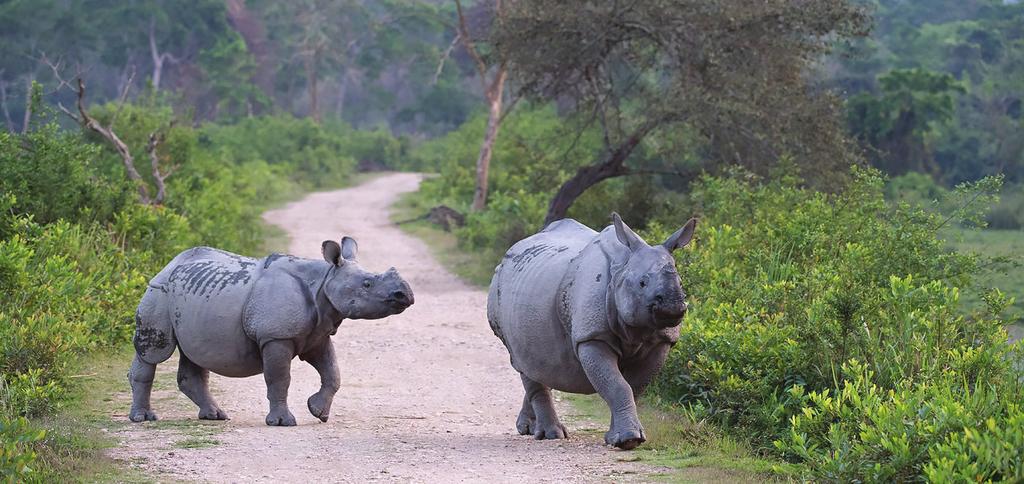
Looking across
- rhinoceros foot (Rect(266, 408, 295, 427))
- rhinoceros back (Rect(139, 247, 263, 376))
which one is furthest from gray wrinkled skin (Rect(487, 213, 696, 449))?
rhinoceros back (Rect(139, 247, 263, 376))

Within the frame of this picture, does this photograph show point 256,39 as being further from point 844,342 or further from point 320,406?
point 844,342

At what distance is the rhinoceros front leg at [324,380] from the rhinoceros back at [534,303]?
43.9 inches

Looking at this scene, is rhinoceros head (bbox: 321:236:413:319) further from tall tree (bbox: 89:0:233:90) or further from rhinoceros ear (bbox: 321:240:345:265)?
tall tree (bbox: 89:0:233:90)

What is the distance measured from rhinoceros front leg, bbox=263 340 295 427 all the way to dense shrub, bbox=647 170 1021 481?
2.58m

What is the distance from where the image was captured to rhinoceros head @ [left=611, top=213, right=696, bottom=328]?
23.3 feet

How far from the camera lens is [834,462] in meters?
6.32

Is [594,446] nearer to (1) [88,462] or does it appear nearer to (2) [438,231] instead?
(1) [88,462]

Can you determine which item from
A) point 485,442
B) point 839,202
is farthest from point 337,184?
point 485,442

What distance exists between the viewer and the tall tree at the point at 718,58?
17.4 metres

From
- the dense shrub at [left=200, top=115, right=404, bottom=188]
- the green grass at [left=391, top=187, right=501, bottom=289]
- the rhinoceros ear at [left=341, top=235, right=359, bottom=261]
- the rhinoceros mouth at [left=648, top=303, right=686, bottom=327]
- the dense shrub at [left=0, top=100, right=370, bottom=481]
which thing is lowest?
the dense shrub at [left=200, top=115, right=404, bottom=188]

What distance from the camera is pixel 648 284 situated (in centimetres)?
719

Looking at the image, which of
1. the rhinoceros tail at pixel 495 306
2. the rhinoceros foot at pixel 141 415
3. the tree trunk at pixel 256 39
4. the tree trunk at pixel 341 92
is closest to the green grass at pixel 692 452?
the rhinoceros tail at pixel 495 306

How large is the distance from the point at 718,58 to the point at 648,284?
35.3 ft

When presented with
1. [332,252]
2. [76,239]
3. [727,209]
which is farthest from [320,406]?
[727,209]
